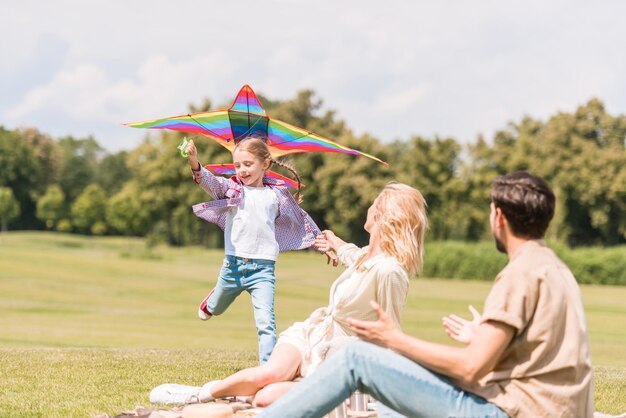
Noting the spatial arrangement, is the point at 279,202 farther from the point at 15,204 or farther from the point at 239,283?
the point at 15,204

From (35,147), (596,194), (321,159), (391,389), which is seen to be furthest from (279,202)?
(35,147)

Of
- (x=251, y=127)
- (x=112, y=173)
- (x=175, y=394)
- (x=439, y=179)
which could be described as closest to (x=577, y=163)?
(x=439, y=179)

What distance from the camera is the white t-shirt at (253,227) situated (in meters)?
7.34

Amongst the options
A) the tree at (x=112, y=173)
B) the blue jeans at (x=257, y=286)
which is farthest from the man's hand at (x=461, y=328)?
the tree at (x=112, y=173)

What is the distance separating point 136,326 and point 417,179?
41.5 m

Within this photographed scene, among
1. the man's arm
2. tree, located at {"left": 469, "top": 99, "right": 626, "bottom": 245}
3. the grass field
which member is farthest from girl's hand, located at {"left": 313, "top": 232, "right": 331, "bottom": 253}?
tree, located at {"left": 469, "top": 99, "right": 626, "bottom": 245}

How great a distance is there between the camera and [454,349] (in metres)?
3.46

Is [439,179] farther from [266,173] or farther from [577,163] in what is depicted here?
[266,173]

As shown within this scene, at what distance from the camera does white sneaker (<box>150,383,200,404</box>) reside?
19.2 feet

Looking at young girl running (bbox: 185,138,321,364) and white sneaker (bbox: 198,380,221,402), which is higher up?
young girl running (bbox: 185,138,321,364)

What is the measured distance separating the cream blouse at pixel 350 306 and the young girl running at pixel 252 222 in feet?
5.28

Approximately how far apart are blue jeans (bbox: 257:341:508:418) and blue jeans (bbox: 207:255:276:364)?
3191 mm

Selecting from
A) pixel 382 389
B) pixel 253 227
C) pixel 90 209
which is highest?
pixel 253 227

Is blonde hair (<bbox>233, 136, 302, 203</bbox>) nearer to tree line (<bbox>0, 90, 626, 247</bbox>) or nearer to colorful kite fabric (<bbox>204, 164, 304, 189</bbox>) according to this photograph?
colorful kite fabric (<bbox>204, 164, 304, 189</bbox>)
